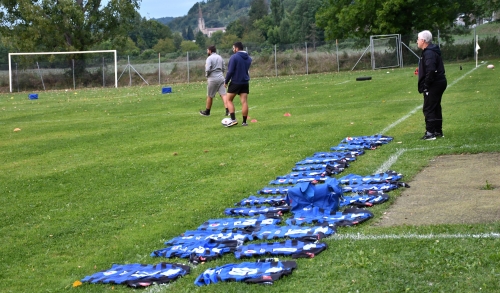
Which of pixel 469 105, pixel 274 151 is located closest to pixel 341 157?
pixel 274 151

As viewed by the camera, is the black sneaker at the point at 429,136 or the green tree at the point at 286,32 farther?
the green tree at the point at 286,32

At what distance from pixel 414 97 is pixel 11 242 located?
15672 mm

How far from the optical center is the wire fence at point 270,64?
156ft

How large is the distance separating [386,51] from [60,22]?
93.1ft

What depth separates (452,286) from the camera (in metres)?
4.72

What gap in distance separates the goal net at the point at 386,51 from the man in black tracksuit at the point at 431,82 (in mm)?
35188

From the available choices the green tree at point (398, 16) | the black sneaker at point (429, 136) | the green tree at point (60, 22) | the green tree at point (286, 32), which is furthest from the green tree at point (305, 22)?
the black sneaker at point (429, 136)

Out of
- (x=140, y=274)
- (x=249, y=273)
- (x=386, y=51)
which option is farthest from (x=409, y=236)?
(x=386, y=51)

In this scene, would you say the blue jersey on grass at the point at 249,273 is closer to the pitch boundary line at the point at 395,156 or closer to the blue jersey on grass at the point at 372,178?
the blue jersey on grass at the point at 372,178

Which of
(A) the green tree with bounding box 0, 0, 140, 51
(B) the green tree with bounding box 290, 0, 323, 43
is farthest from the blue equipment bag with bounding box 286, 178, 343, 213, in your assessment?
(B) the green tree with bounding box 290, 0, 323, 43

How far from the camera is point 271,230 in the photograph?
659 cm

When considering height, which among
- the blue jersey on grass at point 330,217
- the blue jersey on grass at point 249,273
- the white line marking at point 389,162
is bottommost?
the blue jersey on grass at point 249,273

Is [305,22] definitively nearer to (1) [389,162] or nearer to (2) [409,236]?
(1) [389,162]

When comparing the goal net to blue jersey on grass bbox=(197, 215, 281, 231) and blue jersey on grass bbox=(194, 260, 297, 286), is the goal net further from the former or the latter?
blue jersey on grass bbox=(194, 260, 297, 286)
